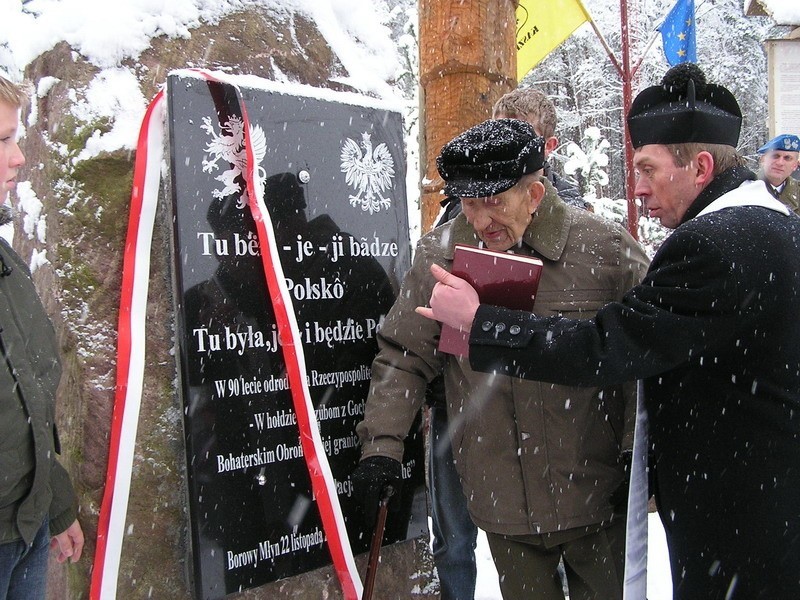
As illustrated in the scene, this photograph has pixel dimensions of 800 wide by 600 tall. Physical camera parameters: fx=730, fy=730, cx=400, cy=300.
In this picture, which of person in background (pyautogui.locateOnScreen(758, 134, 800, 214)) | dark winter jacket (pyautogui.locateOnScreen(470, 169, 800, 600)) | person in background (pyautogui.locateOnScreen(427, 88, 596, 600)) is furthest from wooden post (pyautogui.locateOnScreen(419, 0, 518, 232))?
person in background (pyautogui.locateOnScreen(758, 134, 800, 214))

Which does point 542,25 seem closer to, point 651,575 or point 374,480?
point 651,575

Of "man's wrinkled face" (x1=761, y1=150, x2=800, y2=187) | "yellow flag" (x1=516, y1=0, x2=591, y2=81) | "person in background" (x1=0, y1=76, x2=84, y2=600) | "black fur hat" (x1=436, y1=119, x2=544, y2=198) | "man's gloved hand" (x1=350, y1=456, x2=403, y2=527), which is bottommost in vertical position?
"man's gloved hand" (x1=350, y1=456, x2=403, y2=527)

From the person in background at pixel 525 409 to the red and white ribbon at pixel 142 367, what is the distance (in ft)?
0.58

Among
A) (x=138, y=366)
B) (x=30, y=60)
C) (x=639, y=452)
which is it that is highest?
(x=30, y=60)

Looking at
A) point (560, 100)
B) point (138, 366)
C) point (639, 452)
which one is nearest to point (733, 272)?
point (639, 452)

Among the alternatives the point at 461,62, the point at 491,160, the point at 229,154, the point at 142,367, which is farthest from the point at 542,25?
the point at 142,367

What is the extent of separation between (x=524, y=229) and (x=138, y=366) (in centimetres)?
115

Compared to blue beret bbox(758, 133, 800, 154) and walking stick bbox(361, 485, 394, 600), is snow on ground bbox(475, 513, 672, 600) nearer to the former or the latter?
walking stick bbox(361, 485, 394, 600)

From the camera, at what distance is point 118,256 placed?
2.08 m

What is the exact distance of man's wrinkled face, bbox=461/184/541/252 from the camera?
2.06 meters

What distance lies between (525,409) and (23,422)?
1.27m

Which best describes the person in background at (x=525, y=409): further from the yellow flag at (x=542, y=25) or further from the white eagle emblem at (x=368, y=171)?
the yellow flag at (x=542, y=25)

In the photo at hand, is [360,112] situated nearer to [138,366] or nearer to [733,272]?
[138,366]

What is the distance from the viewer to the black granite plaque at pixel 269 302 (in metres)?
2.07
